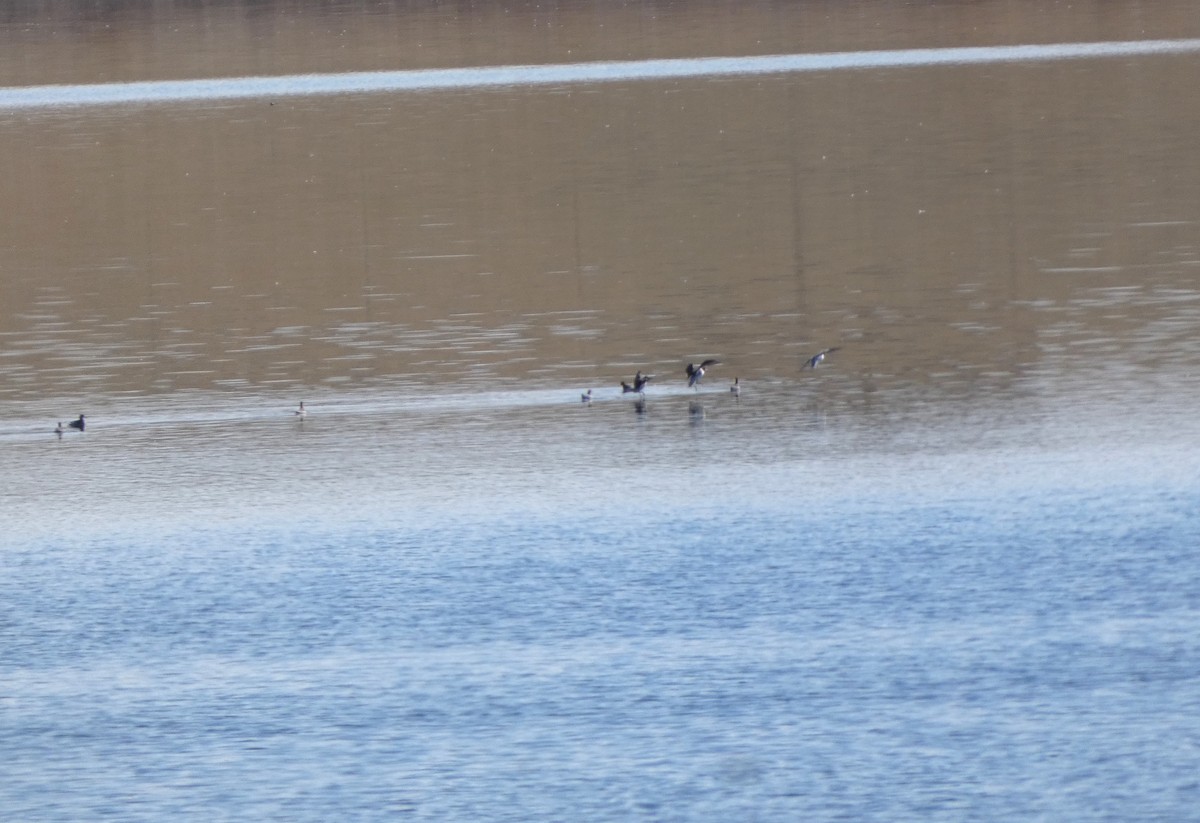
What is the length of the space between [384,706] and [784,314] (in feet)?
37.0

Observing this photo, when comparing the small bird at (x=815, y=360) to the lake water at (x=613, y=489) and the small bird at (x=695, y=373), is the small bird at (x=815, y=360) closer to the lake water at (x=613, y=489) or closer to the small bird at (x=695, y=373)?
the lake water at (x=613, y=489)

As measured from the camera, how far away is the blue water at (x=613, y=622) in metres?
10.0

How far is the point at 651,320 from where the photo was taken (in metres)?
21.8

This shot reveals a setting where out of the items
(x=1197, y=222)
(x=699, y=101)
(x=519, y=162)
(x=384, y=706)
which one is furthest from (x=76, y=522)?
(x=699, y=101)

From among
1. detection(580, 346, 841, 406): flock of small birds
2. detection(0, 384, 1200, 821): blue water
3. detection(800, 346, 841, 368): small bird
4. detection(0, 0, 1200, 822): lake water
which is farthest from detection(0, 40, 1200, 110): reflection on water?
detection(0, 384, 1200, 821): blue water

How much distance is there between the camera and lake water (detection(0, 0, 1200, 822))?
1034 cm

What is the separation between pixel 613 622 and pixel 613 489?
3.07m

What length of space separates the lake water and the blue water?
36 millimetres

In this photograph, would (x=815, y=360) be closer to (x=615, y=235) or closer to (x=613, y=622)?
(x=613, y=622)

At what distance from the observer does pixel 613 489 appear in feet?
49.6


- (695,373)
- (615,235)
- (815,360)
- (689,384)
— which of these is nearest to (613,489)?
(695,373)

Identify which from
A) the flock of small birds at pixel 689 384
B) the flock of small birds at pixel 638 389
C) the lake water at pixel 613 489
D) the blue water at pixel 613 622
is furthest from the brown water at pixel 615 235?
the blue water at pixel 613 622

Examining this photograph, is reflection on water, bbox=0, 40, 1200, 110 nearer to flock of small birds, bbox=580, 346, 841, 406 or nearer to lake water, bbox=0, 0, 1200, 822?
lake water, bbox=0, 0, 1200, 822

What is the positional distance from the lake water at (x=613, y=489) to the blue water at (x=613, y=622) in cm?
→ 4
